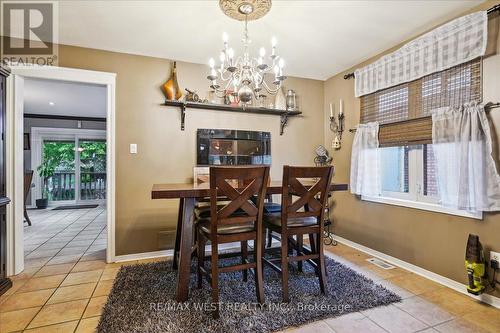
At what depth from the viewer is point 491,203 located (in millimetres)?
1905

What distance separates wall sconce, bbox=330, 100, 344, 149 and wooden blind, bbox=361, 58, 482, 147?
35 centimetres

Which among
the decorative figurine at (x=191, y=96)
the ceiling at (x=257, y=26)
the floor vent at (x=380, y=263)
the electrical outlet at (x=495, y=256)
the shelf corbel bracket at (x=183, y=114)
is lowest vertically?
the floor vent at (x=380, y=263)

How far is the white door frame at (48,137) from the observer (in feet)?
20.4

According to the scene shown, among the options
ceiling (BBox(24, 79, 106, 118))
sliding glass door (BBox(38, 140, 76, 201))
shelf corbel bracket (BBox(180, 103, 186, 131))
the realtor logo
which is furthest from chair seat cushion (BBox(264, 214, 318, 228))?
sliding glass door (BBox(38, 140, 76, 201))

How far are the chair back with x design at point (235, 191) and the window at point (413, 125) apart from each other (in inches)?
66.7

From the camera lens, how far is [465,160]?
2.01 meters

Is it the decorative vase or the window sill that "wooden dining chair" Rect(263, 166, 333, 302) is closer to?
the window sill

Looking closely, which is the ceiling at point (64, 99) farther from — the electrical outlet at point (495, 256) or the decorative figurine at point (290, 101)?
the electrical outlet at point (495, 256)

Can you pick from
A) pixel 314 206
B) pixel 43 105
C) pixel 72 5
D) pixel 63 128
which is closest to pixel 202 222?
pixel 314 206

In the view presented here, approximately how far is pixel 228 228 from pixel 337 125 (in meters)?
2.38

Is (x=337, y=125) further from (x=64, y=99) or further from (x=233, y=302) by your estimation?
(x=64, y=99)

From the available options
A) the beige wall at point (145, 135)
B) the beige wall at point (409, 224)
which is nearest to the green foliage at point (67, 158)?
the beige wall at point (145, 135)

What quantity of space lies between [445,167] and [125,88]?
10.7ft

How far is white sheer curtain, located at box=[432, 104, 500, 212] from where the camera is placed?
75.5 inches
